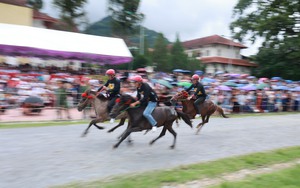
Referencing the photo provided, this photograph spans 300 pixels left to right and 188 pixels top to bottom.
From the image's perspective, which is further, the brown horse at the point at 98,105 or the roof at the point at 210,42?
the roof at the point at 210,42

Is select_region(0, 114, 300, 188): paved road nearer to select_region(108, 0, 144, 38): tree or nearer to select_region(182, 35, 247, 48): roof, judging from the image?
select_region(108, 0, 144, 38): tree

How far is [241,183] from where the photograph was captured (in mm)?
6480

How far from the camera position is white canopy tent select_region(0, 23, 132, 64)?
27594 mm

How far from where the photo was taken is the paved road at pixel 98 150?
691 cm

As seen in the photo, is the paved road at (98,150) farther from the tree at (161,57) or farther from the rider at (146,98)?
the tree at (161,57)

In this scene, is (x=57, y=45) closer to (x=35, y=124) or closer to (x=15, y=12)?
(x=35, y=124)

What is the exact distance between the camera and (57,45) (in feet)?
98.5

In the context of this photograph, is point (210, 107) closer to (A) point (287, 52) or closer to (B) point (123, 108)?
(B) point (123, 108)

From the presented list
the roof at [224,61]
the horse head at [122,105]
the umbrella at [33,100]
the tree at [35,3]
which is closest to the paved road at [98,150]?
the horse head at [122,105]

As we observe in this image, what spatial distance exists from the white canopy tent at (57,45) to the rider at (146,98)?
2097cm

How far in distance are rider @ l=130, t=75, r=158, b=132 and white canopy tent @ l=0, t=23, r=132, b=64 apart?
20975 mm

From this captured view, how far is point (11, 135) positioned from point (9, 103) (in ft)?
16.2

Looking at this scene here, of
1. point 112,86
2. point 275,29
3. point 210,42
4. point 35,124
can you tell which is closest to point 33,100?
point 35,124

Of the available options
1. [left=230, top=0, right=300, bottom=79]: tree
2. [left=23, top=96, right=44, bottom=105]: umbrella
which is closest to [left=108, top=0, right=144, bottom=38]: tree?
[left=230, top=0, right=300, bottom=79]: tree
